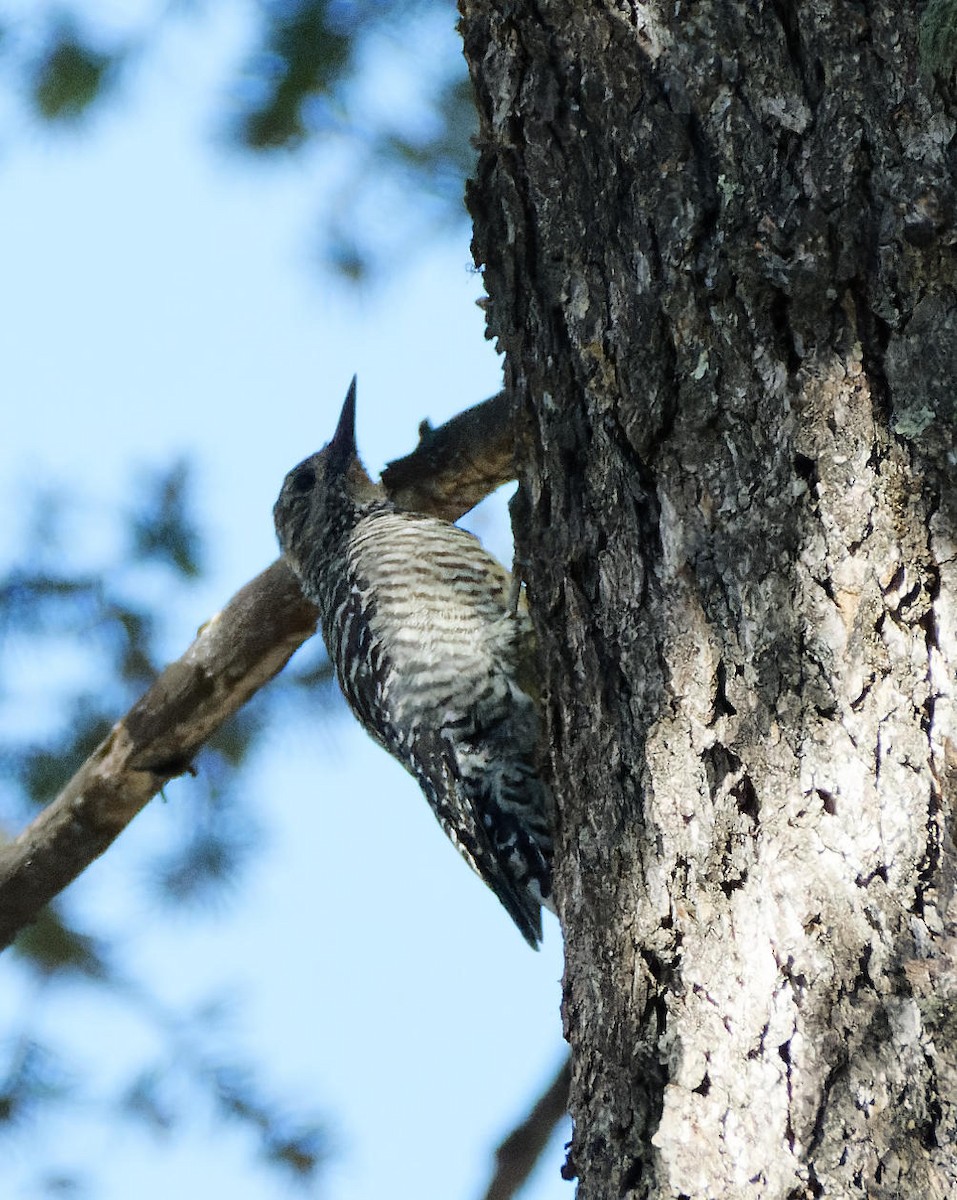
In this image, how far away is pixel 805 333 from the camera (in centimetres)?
166

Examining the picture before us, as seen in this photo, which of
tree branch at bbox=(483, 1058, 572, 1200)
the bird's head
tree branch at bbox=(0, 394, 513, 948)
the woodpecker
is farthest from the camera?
the bird's head

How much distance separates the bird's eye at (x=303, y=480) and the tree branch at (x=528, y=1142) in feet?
7.00

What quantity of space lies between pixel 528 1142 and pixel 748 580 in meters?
1.51

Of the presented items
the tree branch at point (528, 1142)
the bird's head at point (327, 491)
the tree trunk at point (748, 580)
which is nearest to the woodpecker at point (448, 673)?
the bird's head at point (327, 491)

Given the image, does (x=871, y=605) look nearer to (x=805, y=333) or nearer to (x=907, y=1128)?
(x=805, y=333)

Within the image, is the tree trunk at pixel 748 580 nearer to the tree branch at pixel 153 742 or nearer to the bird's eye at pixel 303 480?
the tree branch at pixel 153 742

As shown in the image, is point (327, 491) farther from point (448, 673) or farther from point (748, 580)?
point (748, 580)

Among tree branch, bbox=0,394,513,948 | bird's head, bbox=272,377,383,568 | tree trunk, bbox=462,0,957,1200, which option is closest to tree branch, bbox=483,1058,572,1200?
tree trunk, bbox=462,0,957,1200

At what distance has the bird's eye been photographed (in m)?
4.20

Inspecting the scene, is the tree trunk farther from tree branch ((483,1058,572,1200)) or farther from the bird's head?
the bird's head

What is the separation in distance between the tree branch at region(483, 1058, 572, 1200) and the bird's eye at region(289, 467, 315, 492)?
2133mm

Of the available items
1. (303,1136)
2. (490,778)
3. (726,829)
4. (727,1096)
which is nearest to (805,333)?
(726,829)

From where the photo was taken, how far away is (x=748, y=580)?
1673 millimetres

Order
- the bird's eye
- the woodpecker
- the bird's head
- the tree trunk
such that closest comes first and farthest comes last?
the tree trunk
the woodpecker
the bird's head
the bird's eye
